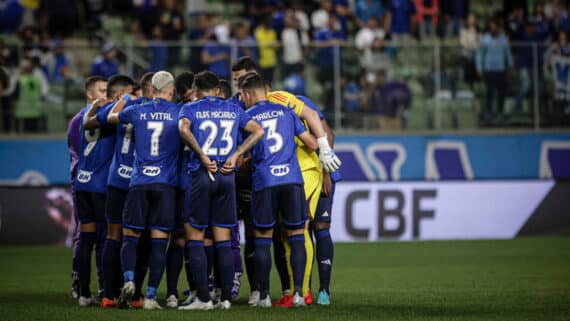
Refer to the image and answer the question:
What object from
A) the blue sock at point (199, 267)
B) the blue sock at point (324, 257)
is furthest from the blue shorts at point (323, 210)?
the blue sock at point (199, 267)

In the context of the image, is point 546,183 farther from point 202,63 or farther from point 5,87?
point 5,87

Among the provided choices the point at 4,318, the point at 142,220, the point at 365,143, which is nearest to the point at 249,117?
the point at 142,220

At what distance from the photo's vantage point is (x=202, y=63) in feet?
67.1

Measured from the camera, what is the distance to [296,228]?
10602mm

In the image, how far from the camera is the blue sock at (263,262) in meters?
10.4

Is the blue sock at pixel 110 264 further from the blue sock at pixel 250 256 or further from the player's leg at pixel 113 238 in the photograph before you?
the blue sock at pixel 250 256

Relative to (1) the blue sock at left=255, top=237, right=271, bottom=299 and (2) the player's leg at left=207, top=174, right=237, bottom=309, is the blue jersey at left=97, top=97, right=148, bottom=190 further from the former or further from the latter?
(1) the blue sock at left=255, top=237, right=271, bottom=299

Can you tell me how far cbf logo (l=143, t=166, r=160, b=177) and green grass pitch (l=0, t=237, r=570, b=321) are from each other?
1.37m

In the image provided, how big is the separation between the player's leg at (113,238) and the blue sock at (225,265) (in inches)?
42.4

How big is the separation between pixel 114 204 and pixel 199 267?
1203mm

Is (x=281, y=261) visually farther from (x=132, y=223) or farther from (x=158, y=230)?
(x=132, y=223)

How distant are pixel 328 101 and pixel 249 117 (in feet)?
34.4

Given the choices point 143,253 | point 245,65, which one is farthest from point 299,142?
point 143,253

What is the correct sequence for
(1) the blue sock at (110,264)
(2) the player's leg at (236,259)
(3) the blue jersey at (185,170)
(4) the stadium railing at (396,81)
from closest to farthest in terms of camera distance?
(3) the blue jersey at (185,170) < (1) the blue sock at (110,264) < (2) the player's leg at (236,259) < (4) the stadium railing at (396,81)
